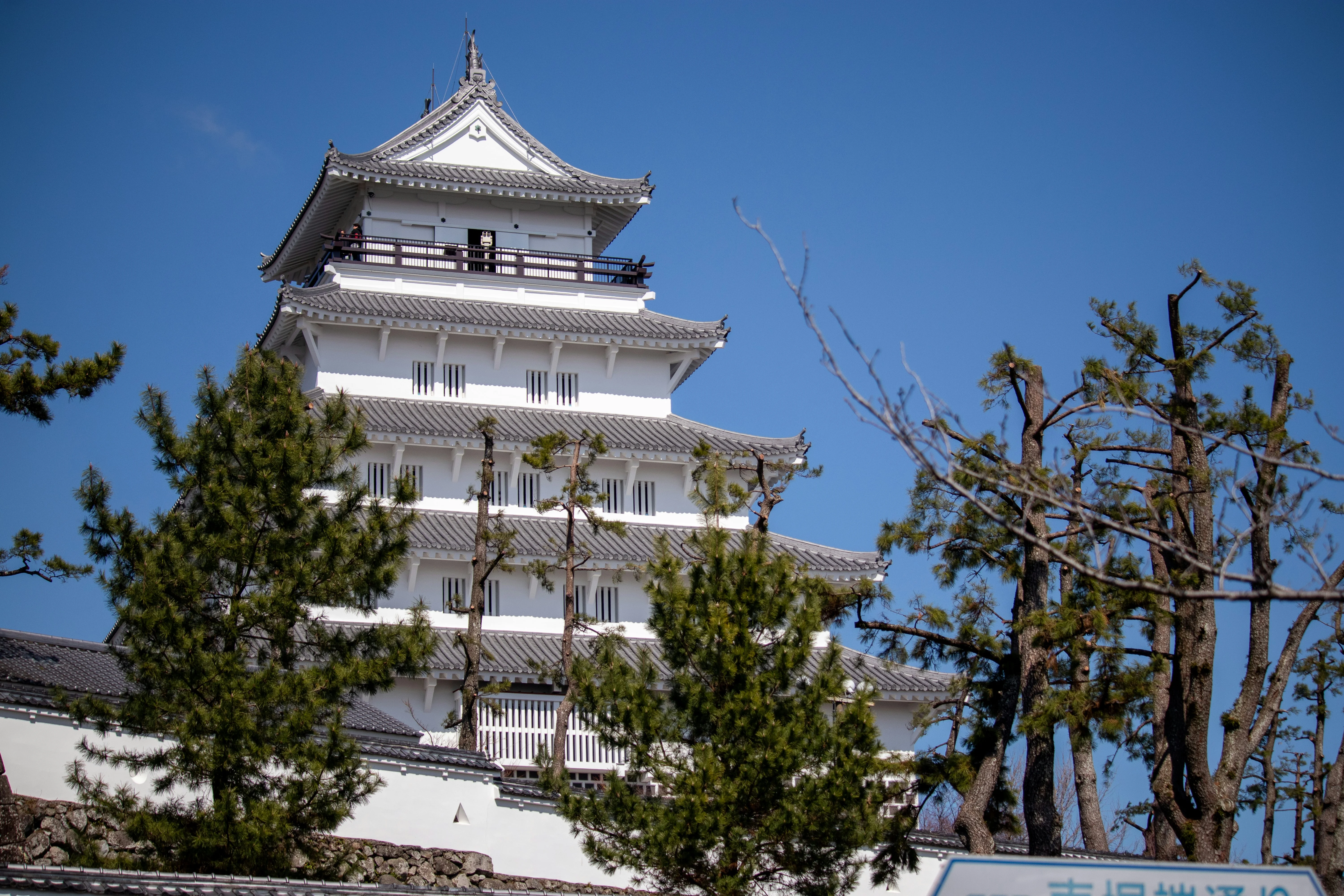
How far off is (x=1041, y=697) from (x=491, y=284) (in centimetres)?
2084

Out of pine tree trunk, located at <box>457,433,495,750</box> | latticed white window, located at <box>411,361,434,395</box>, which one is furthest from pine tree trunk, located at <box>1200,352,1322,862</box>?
latticed white window, located at <box>411,361,434,395</box>

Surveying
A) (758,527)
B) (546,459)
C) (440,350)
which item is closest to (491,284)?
(440,350)

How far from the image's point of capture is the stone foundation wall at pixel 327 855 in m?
14.4

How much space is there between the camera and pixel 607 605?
1131 inches

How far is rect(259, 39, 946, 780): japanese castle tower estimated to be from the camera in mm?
27422

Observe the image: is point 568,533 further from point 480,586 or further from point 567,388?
point 567,388

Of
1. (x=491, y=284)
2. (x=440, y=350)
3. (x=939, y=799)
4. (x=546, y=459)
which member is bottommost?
(x=939, y=799)

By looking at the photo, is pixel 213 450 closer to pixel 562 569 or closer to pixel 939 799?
pixel 939 799

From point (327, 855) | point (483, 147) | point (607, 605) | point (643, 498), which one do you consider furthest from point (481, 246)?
Answer: point (327, 855)

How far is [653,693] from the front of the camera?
14602 mm

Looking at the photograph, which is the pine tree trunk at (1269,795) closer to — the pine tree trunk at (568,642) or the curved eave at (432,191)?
the pine tree trunk at (568,642)

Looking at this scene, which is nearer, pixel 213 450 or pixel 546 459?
pixel 213 450

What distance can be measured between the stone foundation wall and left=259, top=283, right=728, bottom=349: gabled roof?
1404 centimetres

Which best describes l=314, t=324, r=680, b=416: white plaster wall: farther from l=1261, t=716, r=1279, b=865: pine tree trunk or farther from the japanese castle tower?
l=1261, t=716, r=1279, b=865: pine tree trunk
